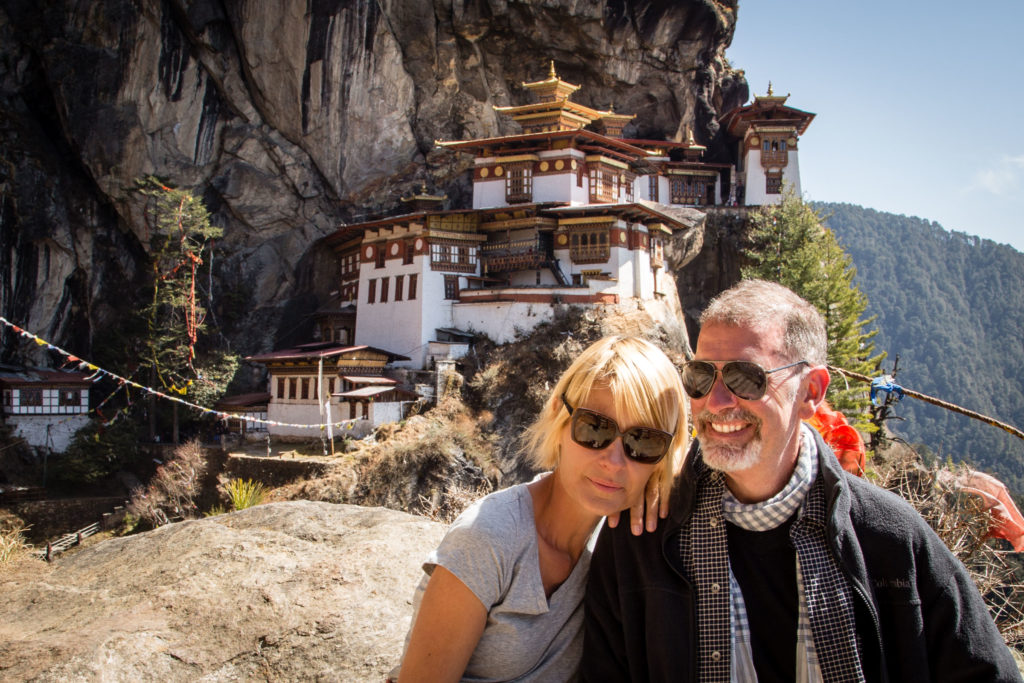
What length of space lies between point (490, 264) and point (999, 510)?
28693 millimetres

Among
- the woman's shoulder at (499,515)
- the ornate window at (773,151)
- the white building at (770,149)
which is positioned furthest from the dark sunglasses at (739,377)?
the ornate window at (773,151)

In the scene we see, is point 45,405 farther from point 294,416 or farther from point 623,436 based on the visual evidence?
point 623,436

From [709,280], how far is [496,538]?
41.2 metres

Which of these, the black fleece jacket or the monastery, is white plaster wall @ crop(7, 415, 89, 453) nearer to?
the monastery

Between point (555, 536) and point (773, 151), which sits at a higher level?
point (773, 151)

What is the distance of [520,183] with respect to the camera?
35.8m

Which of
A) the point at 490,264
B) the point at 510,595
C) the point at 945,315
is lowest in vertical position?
the point at 510,595

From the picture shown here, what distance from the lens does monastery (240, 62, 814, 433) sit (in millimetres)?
31531

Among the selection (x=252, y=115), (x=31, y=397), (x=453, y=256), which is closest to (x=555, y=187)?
(x=453, y=256)

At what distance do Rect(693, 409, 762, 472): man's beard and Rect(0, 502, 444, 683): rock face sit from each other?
7.16ft

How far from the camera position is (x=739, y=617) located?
3.20 m

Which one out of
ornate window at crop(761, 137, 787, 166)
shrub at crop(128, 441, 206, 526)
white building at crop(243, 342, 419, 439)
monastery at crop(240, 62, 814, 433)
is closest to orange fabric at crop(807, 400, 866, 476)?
white building at crop(243, 342, 419, 439)

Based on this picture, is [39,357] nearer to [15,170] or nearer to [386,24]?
[15,170]

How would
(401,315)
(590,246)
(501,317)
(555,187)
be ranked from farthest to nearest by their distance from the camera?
(555,187) < (590,246) < (401,315) < (501,317)
